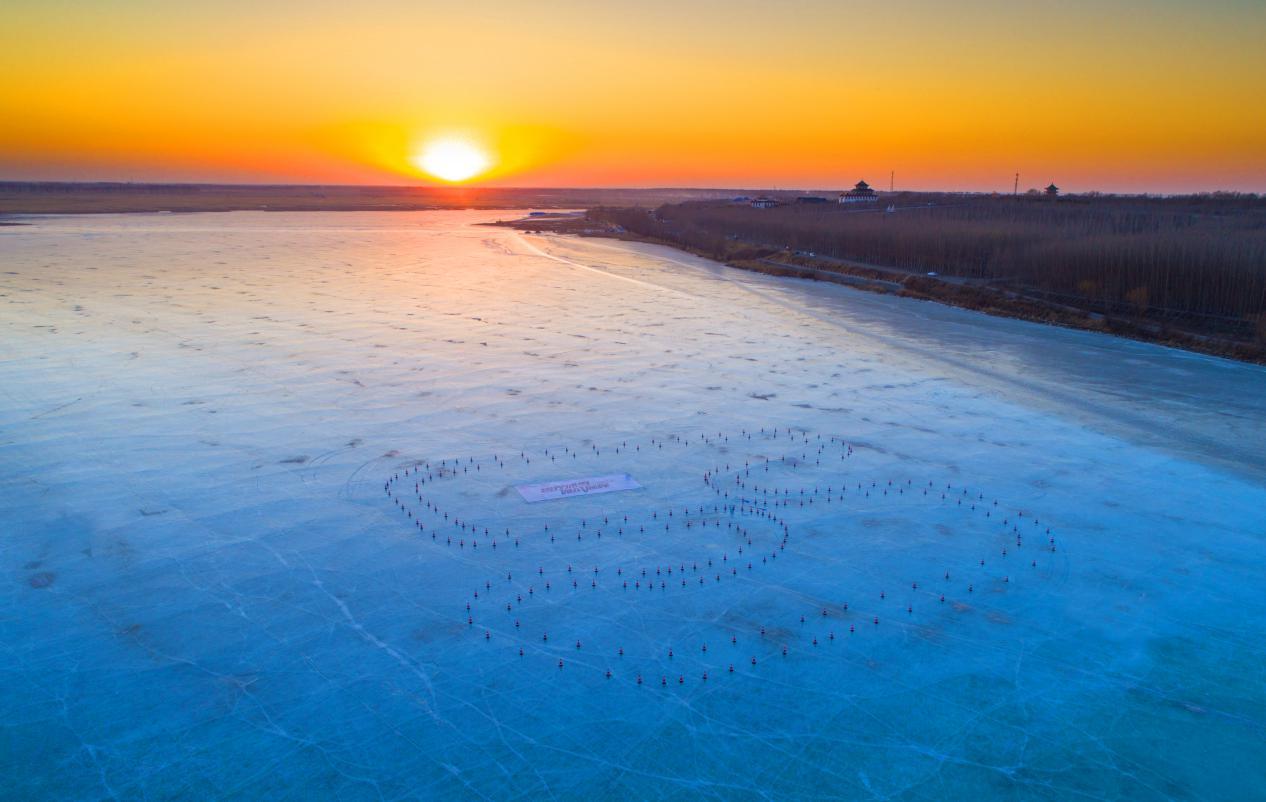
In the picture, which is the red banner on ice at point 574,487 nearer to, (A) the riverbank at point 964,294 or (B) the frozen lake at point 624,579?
(B) the frozen lake at point 624,579

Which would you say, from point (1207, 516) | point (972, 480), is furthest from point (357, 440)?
point (1207, 516)

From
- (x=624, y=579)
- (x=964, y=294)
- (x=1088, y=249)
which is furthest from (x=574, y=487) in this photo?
(x=1088, y=249)

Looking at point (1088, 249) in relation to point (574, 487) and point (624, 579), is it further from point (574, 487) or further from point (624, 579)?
point (624, 579)

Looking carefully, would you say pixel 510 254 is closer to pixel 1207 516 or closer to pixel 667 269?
pixel 667 269

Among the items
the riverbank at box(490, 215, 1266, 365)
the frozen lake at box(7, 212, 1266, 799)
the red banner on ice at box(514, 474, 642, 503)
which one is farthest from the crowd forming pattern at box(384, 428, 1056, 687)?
the riverbank at box(490, 215, 1266, 365)

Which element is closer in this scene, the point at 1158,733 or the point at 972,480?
the point at 1158,733

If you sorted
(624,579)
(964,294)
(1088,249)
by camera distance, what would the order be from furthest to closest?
(964,294) → (1088,249) → (624,579)
